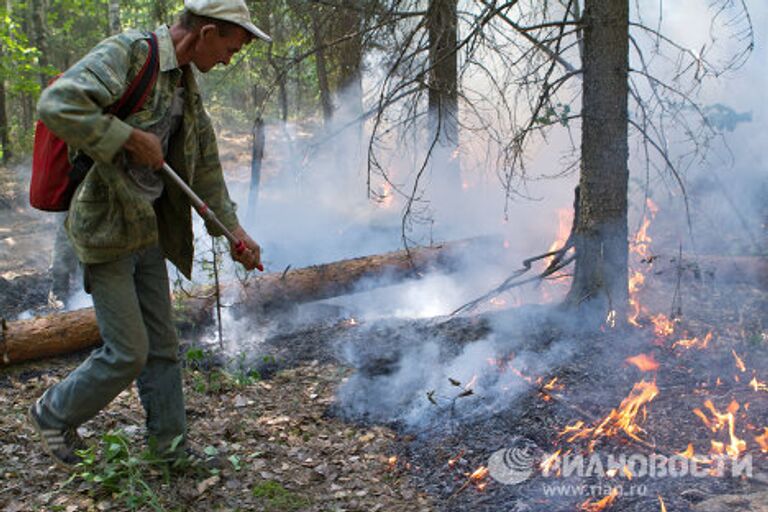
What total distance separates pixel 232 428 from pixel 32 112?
20.8 meters

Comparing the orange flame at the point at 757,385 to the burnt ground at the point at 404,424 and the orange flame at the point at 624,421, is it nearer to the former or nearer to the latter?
the burnt ground at the point at 404,424

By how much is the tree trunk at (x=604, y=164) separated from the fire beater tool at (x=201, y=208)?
9.31 ft

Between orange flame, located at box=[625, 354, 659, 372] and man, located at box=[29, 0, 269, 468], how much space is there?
8.96 feet

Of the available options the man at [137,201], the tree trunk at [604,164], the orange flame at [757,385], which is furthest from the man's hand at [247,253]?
the orange flame at [757,385]

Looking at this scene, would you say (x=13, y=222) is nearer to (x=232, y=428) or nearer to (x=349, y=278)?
(x=349, y=278)

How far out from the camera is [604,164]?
521 cm

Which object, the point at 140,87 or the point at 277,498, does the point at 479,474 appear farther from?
the point at 140,87

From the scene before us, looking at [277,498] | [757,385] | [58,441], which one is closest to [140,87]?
[58,441]

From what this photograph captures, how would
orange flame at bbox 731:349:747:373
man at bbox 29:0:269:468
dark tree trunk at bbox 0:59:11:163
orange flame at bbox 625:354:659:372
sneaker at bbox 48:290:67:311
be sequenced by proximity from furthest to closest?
1. dark tree trunk at bbox 0:59:11:163
2. sneaker at bbox 48:290:67:311
3. orange flame at bbox 625:354:659:372
4. orange flame at bbox 731:349:747:373
5. man at bbox 29:0:269:468

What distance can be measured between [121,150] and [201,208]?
50 centimetres

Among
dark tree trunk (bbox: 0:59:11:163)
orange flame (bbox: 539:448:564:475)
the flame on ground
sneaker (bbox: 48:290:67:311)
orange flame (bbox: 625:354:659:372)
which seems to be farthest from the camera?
dark tree trunk (bbox: 0:59:11:163)

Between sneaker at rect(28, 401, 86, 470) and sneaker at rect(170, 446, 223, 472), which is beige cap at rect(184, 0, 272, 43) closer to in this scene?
sneaker at rect(28, 401, 86, 470)

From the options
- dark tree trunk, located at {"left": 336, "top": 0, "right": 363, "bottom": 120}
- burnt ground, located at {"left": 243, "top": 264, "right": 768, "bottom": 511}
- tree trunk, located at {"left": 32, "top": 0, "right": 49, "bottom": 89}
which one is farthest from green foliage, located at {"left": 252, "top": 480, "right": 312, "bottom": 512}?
tree trunk, located at {"left": 32, "top": 0, "right": 49, "bottom": 89}

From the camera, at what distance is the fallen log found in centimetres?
564
